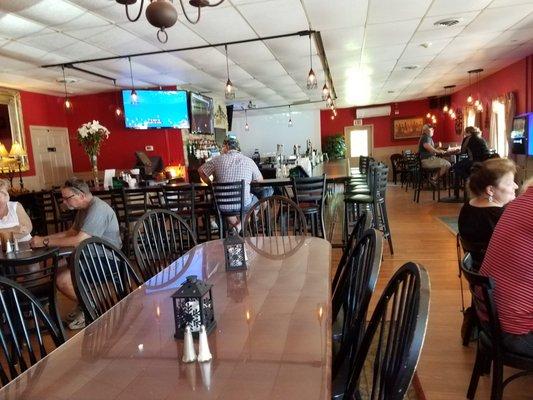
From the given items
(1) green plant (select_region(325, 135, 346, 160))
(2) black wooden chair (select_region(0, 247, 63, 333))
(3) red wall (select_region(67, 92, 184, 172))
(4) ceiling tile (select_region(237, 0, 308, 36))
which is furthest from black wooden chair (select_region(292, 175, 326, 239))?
(1) green plant (select_region(325, 135, 346, 160))

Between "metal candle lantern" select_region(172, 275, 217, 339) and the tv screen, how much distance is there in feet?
23.6

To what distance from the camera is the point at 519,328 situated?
1705 millimetres

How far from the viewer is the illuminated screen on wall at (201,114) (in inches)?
325

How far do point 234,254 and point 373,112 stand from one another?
44.3ft

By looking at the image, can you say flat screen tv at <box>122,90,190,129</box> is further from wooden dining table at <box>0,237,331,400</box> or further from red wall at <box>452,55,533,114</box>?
wooden dining table at <box>0,237,331,400</box>

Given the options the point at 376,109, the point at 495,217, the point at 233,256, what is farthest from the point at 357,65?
the point at 376,109

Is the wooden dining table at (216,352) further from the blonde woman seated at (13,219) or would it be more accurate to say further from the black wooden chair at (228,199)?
the black wooden chair at (228,199)

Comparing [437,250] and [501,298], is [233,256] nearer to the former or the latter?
[501,298]

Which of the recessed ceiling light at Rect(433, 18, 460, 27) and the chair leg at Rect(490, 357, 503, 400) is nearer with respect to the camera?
the chair leg at Rect(490, 357, 503, 400)

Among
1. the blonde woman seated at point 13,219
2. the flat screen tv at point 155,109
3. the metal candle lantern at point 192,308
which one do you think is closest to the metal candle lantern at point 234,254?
the metal candle lantern at point 192,308

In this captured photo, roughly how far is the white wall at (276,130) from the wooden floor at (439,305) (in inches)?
339

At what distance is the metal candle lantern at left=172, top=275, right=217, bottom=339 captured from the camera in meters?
1.29

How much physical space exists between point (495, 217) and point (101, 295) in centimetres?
207

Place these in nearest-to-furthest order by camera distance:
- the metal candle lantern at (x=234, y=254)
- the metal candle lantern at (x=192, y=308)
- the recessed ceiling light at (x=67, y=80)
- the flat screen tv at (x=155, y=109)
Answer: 1. the metal candle lantern at (x=192, y=308)
2. the metal candle lantern at (x=234, y=254)
3. the recessed ceiling light at (x=67, y=80)
4. the flat screen tv at (x=155, y=109)
